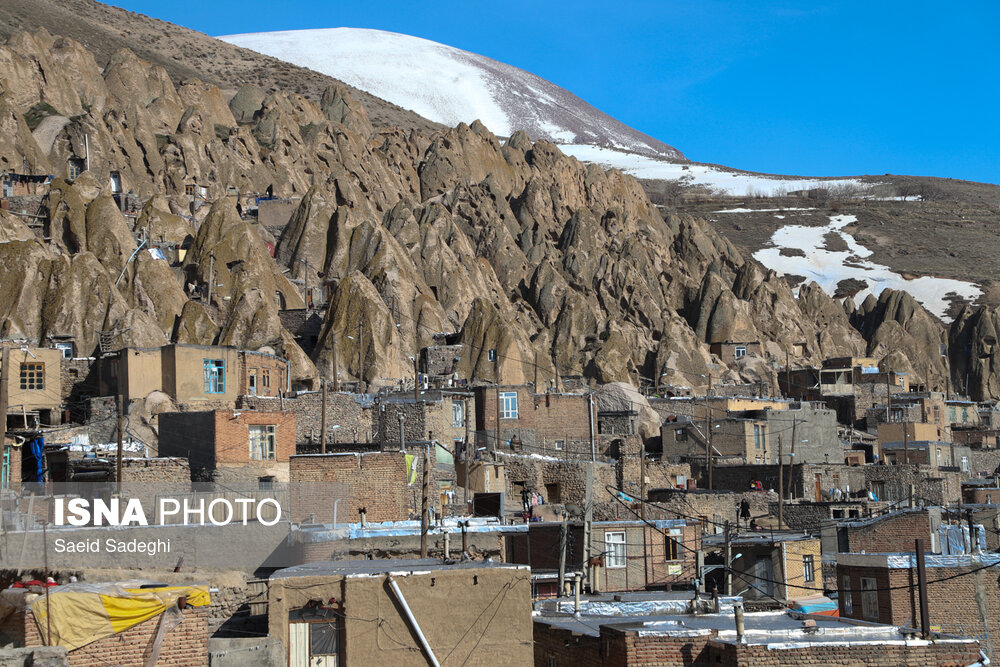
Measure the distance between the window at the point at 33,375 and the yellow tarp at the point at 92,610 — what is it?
34435 millimetres

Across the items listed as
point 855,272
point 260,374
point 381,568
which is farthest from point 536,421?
point 855,272

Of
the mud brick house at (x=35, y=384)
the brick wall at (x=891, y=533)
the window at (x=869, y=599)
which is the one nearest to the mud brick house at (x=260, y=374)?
the mud brick house at (x=35, y=384)

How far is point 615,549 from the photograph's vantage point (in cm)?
3328

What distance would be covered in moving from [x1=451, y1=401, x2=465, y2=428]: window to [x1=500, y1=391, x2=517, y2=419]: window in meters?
2.24

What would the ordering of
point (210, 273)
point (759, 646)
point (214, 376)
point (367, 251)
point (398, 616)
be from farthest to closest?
point (367, 251) < point (210, 273) < point (214, 376) < point (398, 616) < point (759, 646)

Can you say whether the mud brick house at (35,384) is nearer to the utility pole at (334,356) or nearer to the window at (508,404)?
the utility pole at (334,356)

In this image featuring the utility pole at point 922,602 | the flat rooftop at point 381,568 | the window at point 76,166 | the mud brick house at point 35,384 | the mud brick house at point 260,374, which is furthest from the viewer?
the window at point 76,166

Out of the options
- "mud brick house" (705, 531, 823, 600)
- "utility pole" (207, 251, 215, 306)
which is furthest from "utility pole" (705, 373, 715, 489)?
"utility pole" (207, 251, 215, 306)

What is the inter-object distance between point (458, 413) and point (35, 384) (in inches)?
639

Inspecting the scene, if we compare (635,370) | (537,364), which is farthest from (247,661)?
(635,370)

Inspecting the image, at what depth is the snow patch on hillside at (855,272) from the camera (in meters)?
165

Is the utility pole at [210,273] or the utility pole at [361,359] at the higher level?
the utility pole at [210,273]

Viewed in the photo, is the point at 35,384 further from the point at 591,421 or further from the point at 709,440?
the point at 709,440

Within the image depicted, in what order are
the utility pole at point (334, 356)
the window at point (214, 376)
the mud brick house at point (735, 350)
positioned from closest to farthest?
the window at point (214, 376)
the utility pole at point (334, 356)
the mud brick house at point (735, 350)
